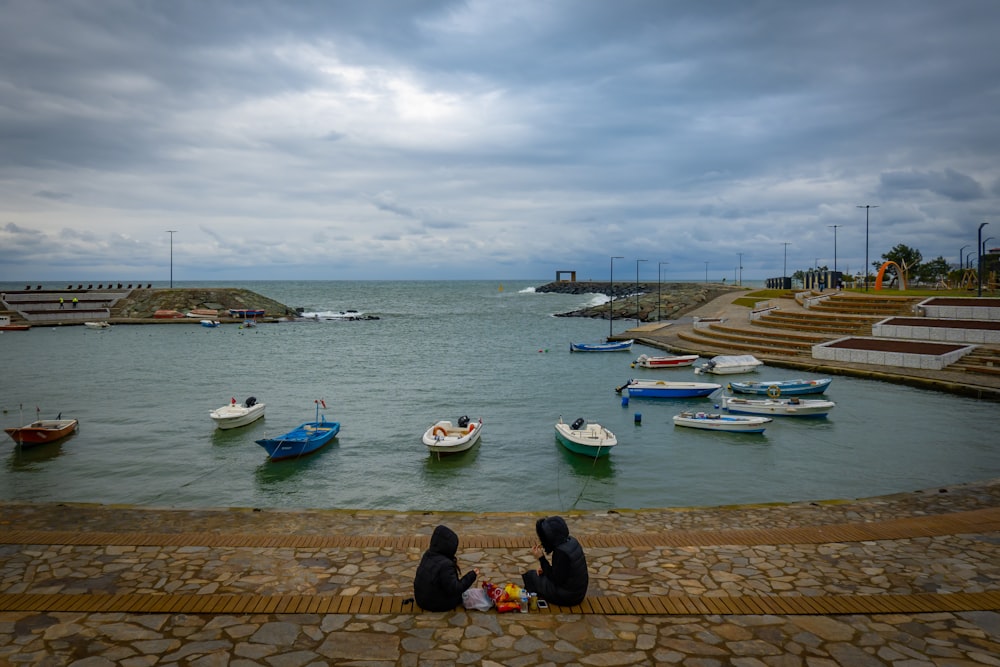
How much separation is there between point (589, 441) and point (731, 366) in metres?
23.1

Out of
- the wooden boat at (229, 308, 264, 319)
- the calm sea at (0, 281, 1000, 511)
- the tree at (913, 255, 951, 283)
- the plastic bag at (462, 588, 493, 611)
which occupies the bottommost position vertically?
the calm sea at (0, 281, 1000, 511)

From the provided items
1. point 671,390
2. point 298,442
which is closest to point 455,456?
point 298,442

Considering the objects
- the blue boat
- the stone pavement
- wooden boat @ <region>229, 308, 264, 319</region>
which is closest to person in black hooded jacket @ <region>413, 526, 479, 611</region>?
the stone pavement

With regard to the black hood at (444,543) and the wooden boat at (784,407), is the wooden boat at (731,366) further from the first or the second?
the black hood at (444,543)

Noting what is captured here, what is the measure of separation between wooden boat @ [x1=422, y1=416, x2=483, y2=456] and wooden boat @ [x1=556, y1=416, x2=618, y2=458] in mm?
3369

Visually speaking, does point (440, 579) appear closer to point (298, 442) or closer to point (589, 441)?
point (589, 441)

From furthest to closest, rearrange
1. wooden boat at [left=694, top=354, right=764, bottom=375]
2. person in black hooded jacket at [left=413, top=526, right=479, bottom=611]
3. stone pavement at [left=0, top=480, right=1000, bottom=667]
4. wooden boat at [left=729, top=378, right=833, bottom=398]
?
wooden boat at [left=694, top=354, right=764, bottom=375]
wooden boat at [left=729, top=378, right=833, bottom=398]
person in black hooded jacket at [left=413, top=526, right=479, bottom=611]
stone pavement at [left=0, top=480, right=1000, bottom=667]

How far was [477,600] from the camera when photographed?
8344mm

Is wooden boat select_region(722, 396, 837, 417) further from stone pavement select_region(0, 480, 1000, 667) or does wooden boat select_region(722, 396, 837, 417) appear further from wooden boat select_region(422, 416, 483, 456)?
stone pavement select_region(0, 480, 1000, 667)

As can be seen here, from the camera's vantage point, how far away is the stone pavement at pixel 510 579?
728 cm

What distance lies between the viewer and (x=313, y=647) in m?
7.38

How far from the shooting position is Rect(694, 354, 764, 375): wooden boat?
1638 inches

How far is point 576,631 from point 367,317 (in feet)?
331

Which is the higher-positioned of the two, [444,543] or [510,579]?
[444,543]
